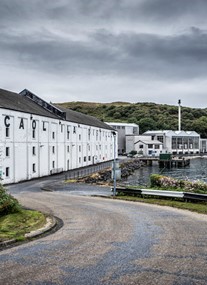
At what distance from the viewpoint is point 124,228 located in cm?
1377

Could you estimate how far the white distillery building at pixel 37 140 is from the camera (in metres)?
42.3

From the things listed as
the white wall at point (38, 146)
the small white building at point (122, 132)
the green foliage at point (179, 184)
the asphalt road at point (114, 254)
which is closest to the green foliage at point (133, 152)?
the small white building at point (122, 132)

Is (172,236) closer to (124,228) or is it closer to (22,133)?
(124,228)

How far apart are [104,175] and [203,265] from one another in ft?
164

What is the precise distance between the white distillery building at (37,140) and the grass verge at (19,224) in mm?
13957

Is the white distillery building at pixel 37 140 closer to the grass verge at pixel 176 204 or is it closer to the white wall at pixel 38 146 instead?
the white wall at pixel 38 146

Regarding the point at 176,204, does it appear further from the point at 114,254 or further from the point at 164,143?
the point at 164,143

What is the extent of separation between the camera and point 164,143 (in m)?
132

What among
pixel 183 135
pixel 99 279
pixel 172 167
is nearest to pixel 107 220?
pixel 99 279

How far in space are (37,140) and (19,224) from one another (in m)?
35.9

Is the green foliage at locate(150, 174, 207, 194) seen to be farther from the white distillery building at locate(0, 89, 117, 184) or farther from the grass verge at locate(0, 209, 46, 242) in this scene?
the grass verge at locate(0, 209, 46, 242)

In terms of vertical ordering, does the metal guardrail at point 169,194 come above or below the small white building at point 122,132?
below

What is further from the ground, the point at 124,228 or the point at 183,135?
the point at 183,135

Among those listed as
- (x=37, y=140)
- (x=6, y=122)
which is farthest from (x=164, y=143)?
(x=6, y=122)
